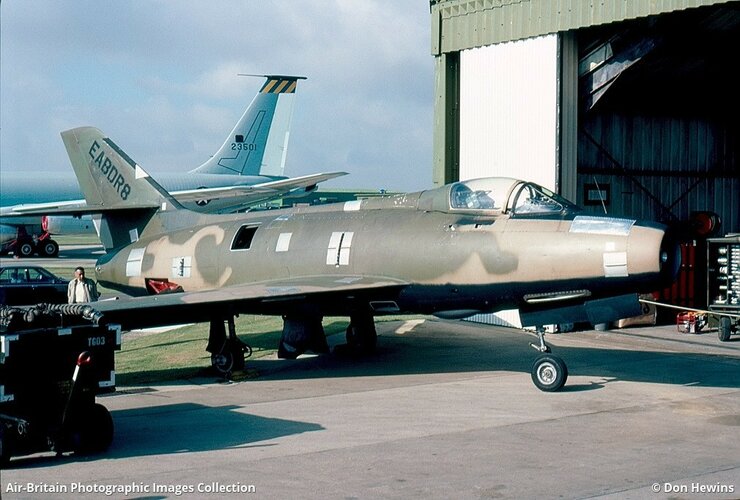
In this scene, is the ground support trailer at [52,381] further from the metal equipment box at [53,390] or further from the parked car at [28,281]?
the parked car at [28,281]

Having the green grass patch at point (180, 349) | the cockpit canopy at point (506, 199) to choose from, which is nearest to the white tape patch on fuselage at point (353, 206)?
the cockpit canopy at point (506, 199)

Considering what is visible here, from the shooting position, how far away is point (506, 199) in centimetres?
1304

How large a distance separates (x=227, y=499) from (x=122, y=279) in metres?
9.93

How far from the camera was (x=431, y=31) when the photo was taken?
21578mm

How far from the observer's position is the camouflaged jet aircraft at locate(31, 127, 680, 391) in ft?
39.7

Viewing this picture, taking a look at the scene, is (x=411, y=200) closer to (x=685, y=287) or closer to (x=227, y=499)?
(x=227, y=499)

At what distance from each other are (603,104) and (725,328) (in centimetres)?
663

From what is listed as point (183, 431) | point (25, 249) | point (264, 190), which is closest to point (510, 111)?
point (183, 431)

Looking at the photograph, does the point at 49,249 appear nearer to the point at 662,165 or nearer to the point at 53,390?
the point at 662,165

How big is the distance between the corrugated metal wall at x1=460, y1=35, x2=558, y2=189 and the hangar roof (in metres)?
0.28

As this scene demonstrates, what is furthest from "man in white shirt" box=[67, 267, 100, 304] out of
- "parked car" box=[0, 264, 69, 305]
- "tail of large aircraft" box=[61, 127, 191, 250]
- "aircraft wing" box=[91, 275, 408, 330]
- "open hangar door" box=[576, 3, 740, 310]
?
"open hangar door" box=[576, 3, 740, 310]

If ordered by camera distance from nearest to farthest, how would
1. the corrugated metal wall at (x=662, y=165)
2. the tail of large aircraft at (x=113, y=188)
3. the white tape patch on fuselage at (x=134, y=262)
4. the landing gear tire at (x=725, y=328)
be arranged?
the white tape patch on fuselage at (x=134, y=262), the tail of large aircraft at (x=113, y=188), the landing gear tire at (x=725, y=328), the corrugated metal wall at (x=662, y=165)

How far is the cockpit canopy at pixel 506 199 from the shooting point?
12.8 m

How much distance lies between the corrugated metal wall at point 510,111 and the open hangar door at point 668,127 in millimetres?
1071
